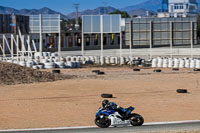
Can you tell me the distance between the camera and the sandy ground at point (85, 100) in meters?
18.0

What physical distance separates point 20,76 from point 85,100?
9.42 meters

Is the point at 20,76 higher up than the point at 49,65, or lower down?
lower down

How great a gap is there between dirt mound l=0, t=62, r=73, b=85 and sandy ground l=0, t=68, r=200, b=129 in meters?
1.19

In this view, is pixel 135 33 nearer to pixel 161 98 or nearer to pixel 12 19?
pixel 12 19

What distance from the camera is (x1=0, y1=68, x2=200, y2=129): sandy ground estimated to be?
59.2 feet

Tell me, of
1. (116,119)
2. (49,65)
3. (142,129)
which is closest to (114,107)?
(116,119)

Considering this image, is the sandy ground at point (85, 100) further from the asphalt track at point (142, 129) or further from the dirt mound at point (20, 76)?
the asphalt track at point (142, 129)

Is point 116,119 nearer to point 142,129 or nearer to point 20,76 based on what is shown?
point 142,129

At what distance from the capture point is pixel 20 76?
3189cm

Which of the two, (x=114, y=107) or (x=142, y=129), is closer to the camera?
(x=142, y=129)

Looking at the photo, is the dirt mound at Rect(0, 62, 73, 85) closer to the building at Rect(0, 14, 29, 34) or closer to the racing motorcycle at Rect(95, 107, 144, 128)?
the racing motorcycle at Rect(95, 107, 144, 128)

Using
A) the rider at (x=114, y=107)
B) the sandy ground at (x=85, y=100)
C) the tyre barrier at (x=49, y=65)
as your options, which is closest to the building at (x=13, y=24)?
the tyre barrier at (x=49, y=65)

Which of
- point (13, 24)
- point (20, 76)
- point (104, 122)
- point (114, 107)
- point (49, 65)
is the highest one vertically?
point (13, 24)

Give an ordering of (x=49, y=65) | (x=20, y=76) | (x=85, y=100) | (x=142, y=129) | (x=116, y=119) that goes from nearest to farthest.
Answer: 1. (x=142, y=129)
2. (x=116, y=119)
3. (x=85, y=100)
4. (x=20, y=76)
5. (x=49, y=65)
